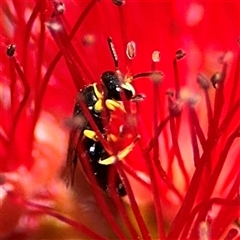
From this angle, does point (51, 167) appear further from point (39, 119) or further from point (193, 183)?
point (193, 183)

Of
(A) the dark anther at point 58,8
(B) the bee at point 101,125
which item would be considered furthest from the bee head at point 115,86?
(A) the dark anther at point 58,8

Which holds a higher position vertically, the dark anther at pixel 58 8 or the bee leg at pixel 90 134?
the dark anther at pixel 58 8

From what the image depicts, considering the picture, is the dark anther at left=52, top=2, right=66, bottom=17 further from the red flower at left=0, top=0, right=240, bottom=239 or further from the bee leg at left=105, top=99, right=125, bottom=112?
the bee leg at left=105, top=99, right=125, bottom=112

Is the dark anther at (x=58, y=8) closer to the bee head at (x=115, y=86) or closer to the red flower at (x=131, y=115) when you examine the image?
the red flower at (x=131, y=115)

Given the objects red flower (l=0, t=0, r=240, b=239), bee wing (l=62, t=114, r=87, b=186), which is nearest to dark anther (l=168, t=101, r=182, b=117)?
red flower (l=0, t=0, r=240, b=239)

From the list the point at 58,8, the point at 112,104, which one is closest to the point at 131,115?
the point at 112,104

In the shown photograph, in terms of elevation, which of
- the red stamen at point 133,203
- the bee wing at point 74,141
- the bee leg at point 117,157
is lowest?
the red stamen at point 133,203

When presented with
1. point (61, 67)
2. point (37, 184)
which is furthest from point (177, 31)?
point (37, 184)
